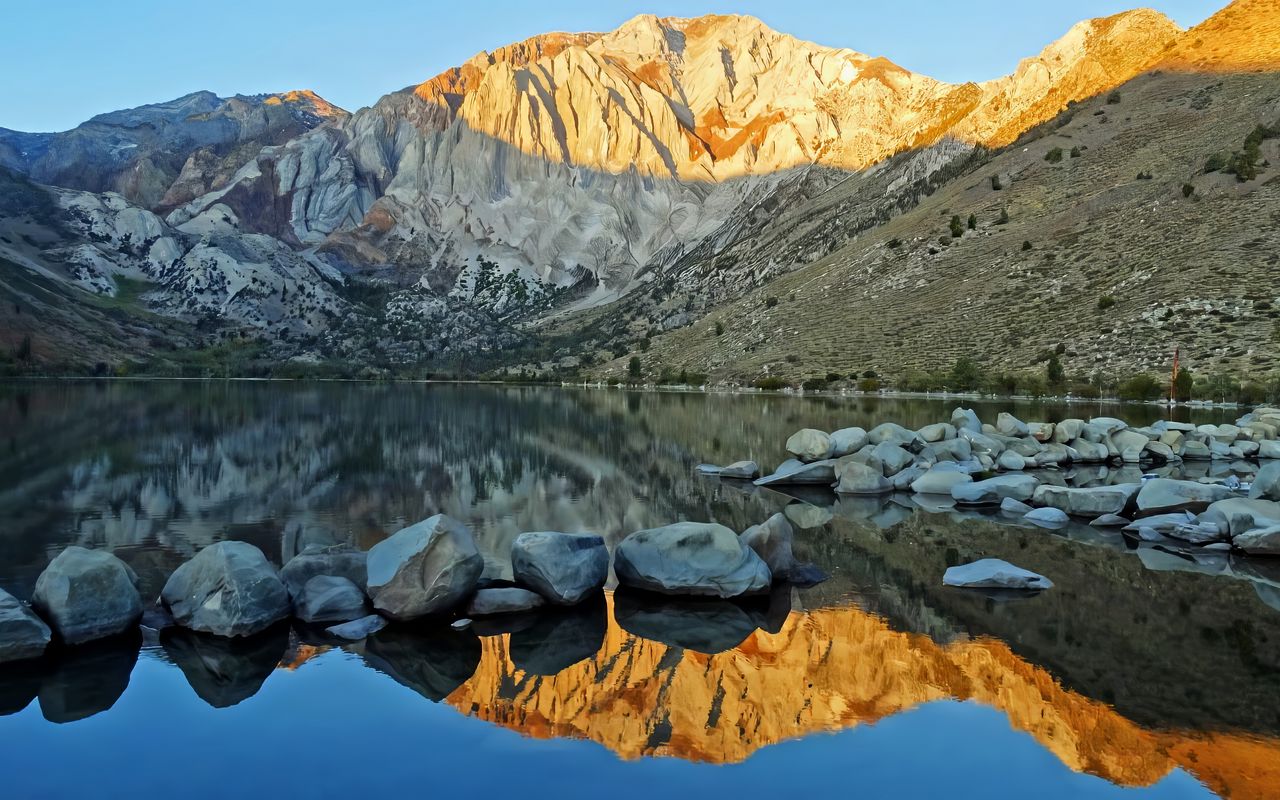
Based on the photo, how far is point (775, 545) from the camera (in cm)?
1467

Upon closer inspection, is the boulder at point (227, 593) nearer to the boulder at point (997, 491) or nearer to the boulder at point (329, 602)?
the boulder at point (329, 602)

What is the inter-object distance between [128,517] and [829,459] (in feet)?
63.4

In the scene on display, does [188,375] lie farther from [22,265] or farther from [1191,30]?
[1191,30]

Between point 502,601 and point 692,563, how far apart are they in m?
3.09

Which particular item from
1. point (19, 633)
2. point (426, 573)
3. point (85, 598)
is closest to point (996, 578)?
point (426, 573)

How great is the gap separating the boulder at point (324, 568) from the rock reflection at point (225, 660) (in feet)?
3.75

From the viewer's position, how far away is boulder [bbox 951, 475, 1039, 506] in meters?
22.0

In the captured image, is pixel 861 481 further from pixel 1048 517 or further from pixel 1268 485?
pixel 1268 485

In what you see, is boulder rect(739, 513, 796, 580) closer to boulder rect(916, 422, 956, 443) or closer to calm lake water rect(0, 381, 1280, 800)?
calm lake water rect(0, 381, 1280, 800)

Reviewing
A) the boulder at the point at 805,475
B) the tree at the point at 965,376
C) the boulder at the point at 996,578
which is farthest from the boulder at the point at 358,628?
the tree at the point at 965,376

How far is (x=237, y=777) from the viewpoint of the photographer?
773 cm

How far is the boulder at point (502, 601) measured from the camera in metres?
12.6

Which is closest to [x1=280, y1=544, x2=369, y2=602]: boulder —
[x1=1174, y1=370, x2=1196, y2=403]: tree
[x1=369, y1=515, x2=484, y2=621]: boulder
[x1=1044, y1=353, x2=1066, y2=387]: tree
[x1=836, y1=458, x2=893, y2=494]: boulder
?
[x1=369, y1=515, x2=484, y2=621]: boulder

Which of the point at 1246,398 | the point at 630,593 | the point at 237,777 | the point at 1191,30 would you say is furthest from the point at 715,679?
the point at 1191,30
